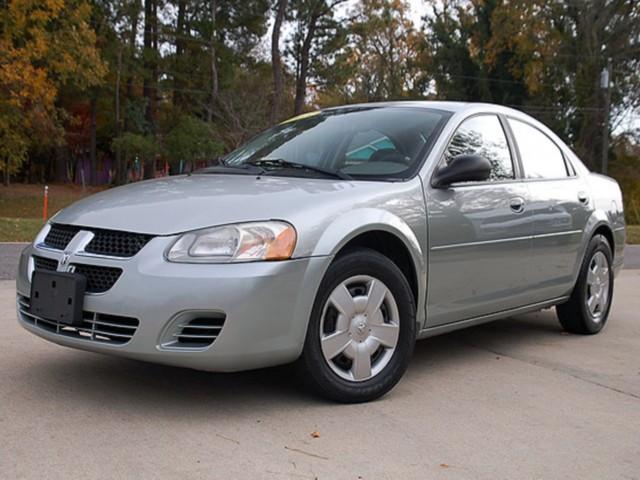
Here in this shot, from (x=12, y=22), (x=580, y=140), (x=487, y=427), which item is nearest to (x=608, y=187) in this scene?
(x=487, y=427)

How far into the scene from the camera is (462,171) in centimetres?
442

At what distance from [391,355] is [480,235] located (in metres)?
1.01

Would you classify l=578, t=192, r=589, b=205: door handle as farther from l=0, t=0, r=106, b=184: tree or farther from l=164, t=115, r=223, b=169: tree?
l=164, t=115, r=223, b=169: tree

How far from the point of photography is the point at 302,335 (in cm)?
369

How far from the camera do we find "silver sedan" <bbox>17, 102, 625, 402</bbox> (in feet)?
11.6

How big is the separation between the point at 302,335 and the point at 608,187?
11.9 feet

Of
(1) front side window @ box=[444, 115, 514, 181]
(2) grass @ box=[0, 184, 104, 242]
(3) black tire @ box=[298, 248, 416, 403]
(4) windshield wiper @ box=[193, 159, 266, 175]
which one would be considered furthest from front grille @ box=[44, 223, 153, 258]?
(2) grass @ box=[0, 184, 104, 242]

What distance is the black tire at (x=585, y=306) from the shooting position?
19.1 feet

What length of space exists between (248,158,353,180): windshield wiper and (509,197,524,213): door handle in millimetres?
1191

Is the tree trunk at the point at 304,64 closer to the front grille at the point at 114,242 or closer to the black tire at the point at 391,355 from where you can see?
the black tire at the point at 391,355

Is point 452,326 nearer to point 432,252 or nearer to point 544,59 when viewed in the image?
point 432,252

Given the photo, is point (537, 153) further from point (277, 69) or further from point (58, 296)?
point (277, 69)

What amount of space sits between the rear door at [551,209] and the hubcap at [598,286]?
1.03 ft

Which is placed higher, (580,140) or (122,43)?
(122,43)
